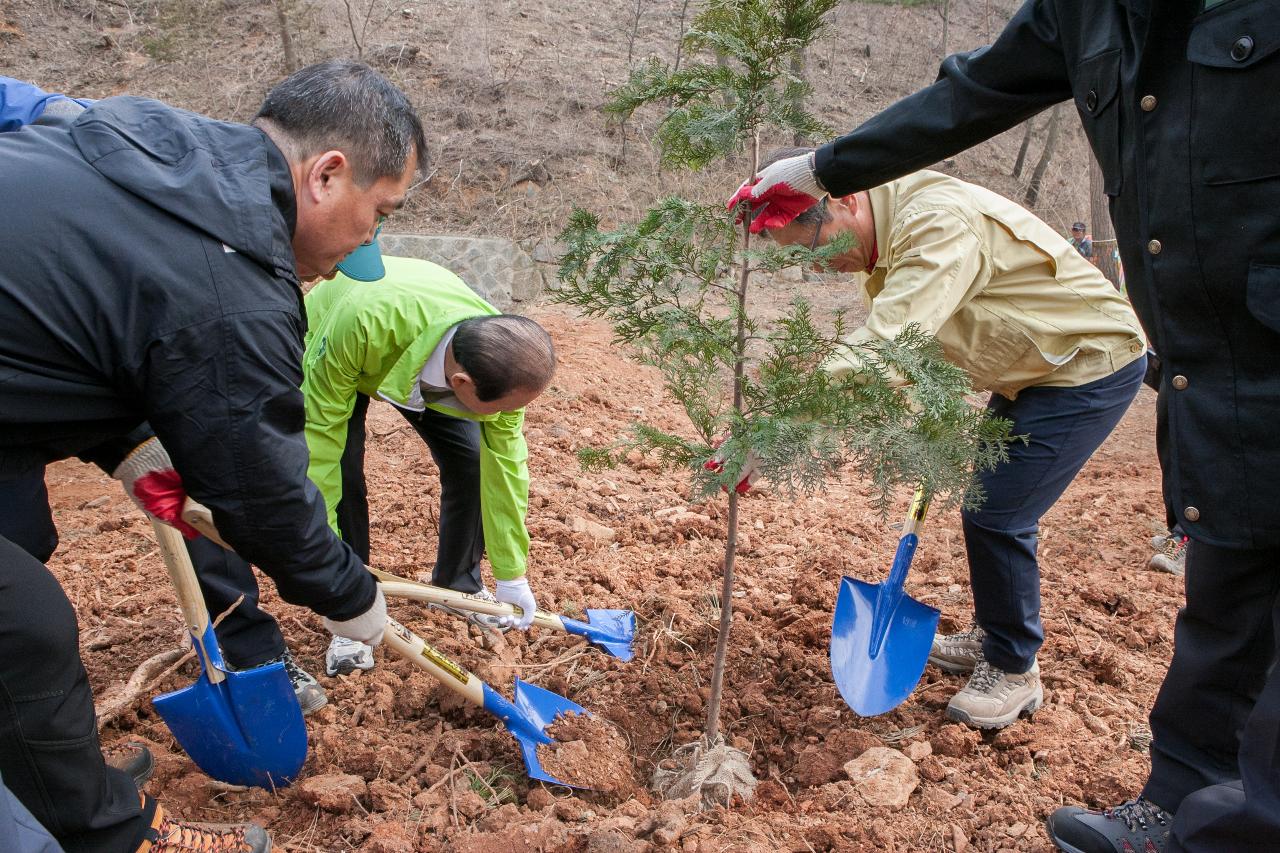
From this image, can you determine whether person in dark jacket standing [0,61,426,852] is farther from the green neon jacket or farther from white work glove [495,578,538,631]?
white work glove [495,578,538,631]

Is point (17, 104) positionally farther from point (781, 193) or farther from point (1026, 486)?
point (1026, 486)

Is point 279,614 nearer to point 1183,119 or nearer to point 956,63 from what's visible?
point 956,63

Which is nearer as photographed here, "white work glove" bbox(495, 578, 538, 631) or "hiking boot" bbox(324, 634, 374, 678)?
"hiking boot" bbox(324, 634, 374, 678)

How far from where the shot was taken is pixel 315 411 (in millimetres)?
2953

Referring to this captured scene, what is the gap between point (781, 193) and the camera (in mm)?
2348

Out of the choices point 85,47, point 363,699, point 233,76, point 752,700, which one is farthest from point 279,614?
point 85,47

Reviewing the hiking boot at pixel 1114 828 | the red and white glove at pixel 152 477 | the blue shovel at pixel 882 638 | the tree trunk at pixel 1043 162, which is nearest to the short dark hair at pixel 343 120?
the red and white glove at pixel 152 477

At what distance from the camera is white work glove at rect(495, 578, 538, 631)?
3260 millimetres

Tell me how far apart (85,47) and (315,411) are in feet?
39.1

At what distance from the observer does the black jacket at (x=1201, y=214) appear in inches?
63.6

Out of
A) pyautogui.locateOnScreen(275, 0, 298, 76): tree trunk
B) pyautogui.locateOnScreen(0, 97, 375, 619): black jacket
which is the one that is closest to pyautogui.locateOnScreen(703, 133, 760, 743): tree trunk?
pyautogui.locateOnScreen(0, 97, 375, 619): black jacket

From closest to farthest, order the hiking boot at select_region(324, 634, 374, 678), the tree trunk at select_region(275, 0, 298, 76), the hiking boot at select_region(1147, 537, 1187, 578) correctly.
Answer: the hiking boot at select_region(324, 634, 374, 678) → the hiking boot at select_region(1147, 537, 1187, 578) → the tree trunk at select_region(275, 0, 298, 76)

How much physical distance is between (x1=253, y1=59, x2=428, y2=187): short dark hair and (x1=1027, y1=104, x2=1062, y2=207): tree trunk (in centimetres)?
1528

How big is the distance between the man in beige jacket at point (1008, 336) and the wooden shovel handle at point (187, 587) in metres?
1.80
